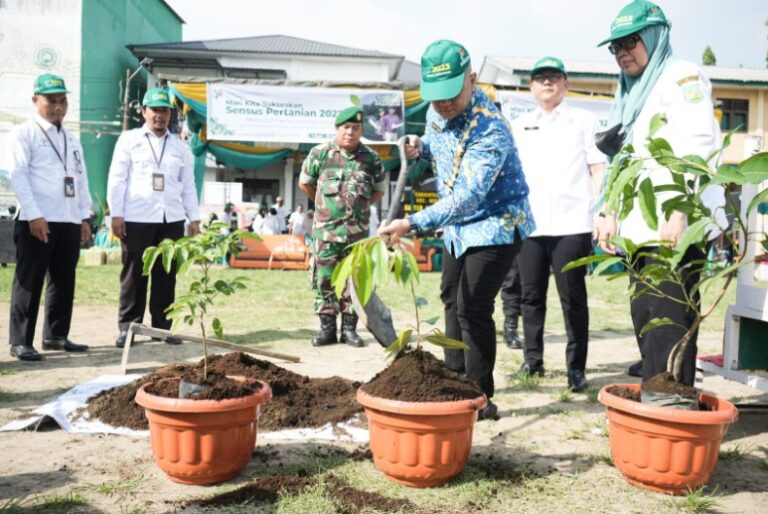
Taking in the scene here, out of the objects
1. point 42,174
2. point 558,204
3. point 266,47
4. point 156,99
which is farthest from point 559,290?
point 266,47

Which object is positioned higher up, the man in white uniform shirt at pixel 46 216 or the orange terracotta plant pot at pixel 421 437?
the man in white uniform shirt at pixel 46 216

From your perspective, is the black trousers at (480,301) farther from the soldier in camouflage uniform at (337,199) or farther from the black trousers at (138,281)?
the black trousers at (138,281)

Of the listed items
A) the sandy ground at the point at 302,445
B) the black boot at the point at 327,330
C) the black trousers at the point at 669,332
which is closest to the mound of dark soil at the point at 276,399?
the sandy ground at the point at 302,445

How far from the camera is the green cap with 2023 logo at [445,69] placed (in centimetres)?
262

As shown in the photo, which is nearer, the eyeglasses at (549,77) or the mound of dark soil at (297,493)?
the mound of dark soil at (297,493)

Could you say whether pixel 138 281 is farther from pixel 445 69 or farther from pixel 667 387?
pixel 667 387

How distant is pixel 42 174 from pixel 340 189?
7.19 ft

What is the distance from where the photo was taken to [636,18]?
9.11 ft

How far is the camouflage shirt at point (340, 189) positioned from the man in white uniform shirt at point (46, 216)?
1793mm

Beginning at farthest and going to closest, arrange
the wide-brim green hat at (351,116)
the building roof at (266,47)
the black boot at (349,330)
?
the building roof at (266,47) → the black boot at (349,330) → the wide-brim green hat at (351,116)

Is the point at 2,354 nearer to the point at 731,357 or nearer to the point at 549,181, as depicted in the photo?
the point at 549,181

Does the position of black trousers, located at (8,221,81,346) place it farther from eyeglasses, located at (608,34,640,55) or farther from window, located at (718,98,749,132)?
window, located at (718,98,749,132)

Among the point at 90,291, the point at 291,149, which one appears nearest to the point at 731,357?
the point at 90,291

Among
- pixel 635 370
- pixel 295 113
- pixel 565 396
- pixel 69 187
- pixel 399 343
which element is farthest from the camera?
pixel 295 113
